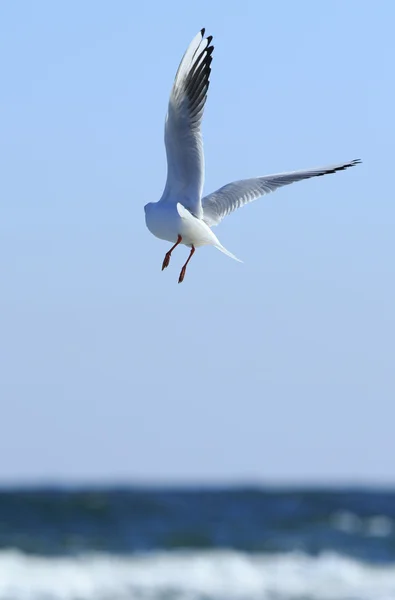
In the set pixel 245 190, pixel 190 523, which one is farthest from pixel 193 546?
pixel 245 190

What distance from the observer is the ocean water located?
1703 centimetres

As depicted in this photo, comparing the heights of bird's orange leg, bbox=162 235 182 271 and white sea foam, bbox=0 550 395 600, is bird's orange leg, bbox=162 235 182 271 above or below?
above

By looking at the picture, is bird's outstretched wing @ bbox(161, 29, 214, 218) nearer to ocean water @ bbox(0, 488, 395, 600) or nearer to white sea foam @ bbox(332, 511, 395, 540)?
ocean water @ bbox(0, 488, 395, 600)

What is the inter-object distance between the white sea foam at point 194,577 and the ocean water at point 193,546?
0.01 metres

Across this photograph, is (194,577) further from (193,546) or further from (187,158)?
(187,158)

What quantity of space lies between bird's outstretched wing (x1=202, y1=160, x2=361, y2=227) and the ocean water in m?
8.35

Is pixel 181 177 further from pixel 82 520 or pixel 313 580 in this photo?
pixel 82 520

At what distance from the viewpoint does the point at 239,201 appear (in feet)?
28.5

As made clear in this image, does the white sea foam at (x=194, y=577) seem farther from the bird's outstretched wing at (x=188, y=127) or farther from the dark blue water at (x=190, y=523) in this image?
the bird's outstretched wing at (x=188, y=127)

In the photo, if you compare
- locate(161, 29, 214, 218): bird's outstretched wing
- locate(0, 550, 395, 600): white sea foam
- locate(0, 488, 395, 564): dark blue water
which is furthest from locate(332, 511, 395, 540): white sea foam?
locate(161, 29, 214, 218): bird's outstretched wing

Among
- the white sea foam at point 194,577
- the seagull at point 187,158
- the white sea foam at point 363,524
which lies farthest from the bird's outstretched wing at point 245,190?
the white sea foam at point 363,524

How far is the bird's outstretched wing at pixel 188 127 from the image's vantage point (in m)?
7.70

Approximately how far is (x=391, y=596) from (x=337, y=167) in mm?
8502

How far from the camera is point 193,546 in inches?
813
